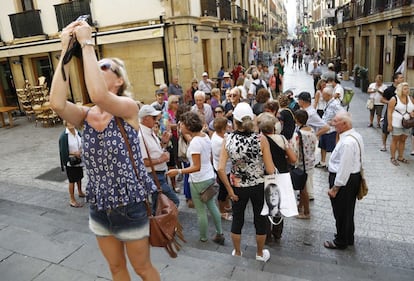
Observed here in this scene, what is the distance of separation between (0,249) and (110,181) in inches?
96.1

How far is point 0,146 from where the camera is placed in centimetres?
1093

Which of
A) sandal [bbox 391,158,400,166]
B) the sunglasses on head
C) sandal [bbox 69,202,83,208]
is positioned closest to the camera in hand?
the sunglasses on head

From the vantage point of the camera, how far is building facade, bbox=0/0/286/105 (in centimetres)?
1288

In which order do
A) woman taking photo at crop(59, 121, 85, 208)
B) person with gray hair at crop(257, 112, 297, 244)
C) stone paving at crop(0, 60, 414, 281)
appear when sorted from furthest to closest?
woman taking photo at crop(59, 121, 85, 208) → person with gray hair at crop(257, 112, 297, 244) → stone paving at crop(0, 60, 414, 281)

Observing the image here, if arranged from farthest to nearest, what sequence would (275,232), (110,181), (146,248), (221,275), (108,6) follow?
(108,6) < (275,232) < (221,275) < (146,248) < (110,181)

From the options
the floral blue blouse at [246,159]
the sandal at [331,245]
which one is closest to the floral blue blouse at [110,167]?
the floral blue blouse at [246,159]

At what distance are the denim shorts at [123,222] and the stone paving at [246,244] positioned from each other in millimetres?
1078

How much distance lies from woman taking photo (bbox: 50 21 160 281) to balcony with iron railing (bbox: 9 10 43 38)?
624 inches

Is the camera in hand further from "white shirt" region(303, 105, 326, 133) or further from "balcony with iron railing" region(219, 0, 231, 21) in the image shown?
"balcony with iron railing" region(219, 0, 231, 21)

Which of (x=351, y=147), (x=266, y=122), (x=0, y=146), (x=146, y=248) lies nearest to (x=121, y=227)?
(x=146, y=248)

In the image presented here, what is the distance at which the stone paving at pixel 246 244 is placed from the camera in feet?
10.0

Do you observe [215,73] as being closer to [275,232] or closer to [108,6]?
[108,6]

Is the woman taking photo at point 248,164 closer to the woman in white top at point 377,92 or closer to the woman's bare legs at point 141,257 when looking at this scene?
the woman's bare legs at point 141,257

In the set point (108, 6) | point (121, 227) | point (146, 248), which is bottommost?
point (146, 248)
